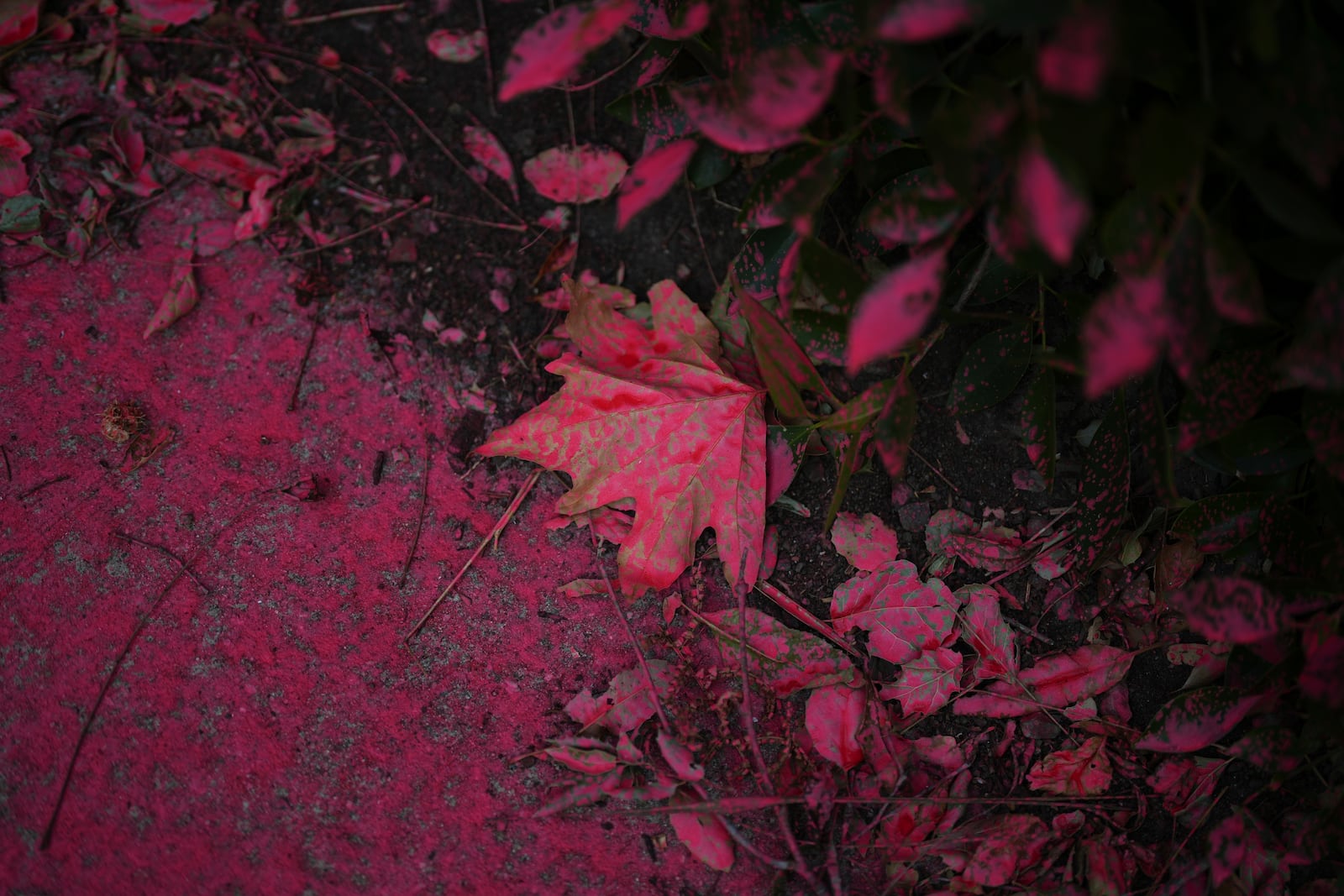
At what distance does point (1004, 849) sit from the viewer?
116cm

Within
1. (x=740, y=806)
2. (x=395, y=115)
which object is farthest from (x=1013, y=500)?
(x=395, y=115)

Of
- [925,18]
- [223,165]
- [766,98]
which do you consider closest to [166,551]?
[223,165]

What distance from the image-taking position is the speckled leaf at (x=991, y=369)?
1.16m

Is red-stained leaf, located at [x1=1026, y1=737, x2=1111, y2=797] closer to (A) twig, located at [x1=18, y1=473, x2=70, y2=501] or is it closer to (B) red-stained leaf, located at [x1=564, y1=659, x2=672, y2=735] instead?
(B) red-stained leaf, located at [x1=564, y1=659, x2=672, y2=735]

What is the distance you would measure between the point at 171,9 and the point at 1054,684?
2.02m

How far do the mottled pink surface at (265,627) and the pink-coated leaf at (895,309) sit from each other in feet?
2.33

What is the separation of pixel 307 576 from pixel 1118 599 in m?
1.32

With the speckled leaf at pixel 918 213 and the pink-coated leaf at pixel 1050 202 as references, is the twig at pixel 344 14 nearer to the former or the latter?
the speckled leaf at pixel 918 213

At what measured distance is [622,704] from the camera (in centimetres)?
122

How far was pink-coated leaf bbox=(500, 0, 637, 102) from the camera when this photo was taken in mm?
723

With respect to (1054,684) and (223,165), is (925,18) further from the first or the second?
(223,165)

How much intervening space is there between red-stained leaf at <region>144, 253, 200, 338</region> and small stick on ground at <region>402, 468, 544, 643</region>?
0.69 metres

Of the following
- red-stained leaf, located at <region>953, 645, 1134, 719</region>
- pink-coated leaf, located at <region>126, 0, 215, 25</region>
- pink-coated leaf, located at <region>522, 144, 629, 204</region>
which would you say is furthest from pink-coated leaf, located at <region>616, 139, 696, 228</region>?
pink-coated leaf, located at <region>126, 0, 215, 25</region>

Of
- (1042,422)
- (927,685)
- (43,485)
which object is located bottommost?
(927,685)
